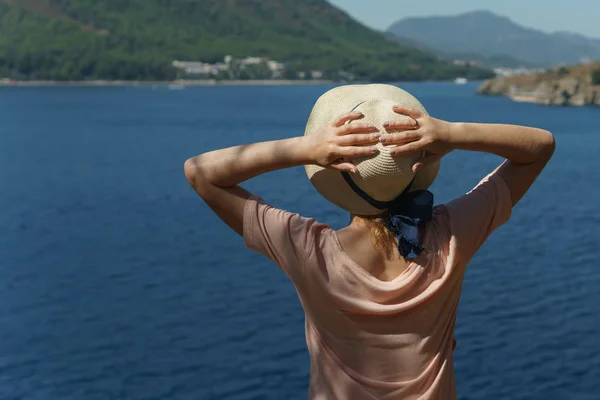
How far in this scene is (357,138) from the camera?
1863 mm

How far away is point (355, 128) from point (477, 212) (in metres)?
0.46

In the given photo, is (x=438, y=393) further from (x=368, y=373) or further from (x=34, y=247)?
(x=34, y=247)

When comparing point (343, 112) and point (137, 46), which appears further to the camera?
point (137, 46)

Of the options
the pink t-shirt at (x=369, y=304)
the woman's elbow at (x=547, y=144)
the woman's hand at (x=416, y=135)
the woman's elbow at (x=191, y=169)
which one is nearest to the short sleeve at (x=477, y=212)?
the pink t-shirt at (x=369, y=304)

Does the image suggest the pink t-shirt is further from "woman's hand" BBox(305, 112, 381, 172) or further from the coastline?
the coastline

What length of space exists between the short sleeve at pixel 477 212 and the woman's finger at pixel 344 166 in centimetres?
36

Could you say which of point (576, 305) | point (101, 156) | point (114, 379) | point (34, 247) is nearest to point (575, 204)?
point (576, 305)

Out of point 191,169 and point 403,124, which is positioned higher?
point 403,124

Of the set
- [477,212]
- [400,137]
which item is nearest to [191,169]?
[400,137]

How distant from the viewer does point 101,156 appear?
37969 mm

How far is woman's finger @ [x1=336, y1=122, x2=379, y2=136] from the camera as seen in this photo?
1.87 m

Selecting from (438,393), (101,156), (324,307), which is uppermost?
(324,307)

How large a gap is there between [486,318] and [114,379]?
4980 millimetres

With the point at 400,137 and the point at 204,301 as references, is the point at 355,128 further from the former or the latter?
the point at 204,301
